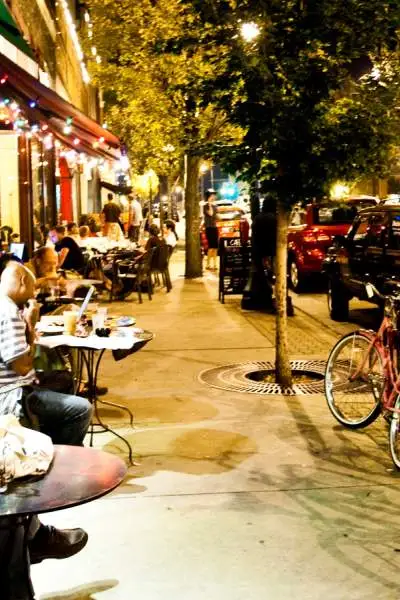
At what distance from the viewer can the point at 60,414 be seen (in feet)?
15.7

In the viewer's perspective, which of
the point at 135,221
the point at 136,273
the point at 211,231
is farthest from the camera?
the point at 135,221

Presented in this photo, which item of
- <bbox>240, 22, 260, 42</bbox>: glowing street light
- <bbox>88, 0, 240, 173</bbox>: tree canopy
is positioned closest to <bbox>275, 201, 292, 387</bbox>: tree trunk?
<bbox>240, 22, 260, 42</bbox>: glowing street light

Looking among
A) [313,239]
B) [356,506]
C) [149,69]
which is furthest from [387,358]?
[149,69]

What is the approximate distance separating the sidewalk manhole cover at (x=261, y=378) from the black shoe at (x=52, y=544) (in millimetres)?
4211

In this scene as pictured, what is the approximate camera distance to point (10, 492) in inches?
126

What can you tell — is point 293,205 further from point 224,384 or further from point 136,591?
point 136,591

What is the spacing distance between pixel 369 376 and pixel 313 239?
30.3 feet

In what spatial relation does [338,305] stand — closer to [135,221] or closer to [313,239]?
[313,239]

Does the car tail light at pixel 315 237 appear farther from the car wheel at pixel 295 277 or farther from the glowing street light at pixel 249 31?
the glowing street light at pixel 249 31

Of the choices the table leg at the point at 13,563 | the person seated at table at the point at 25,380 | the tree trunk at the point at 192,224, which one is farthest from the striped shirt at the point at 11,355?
the tree trunk at the point at 192,224

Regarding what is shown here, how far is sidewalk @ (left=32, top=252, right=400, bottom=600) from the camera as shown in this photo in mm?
4160

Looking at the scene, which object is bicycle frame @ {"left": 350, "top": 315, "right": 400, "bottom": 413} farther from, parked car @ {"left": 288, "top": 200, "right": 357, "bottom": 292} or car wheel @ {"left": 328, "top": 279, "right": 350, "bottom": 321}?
parked car @ {"left": 288, "top": 200, "right": 357, "bottom": 292}

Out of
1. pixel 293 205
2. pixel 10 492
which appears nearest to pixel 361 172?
pixel 293 205

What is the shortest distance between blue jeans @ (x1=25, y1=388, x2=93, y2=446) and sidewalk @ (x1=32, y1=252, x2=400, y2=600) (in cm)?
55
